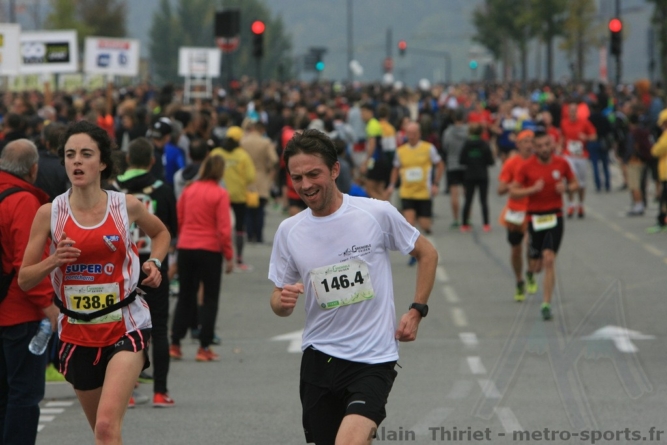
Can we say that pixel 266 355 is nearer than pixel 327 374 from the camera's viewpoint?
No

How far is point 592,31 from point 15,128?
74550 mm

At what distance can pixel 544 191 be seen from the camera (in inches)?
517

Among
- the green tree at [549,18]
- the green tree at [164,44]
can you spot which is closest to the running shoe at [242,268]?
the green tree at [549,18]

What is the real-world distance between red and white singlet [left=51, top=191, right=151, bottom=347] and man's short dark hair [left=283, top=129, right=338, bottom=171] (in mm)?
1009

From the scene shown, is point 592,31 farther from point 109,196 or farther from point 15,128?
point 109,196

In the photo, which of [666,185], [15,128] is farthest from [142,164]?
[666,185]

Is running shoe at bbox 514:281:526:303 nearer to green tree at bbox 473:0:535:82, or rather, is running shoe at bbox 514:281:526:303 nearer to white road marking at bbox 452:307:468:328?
white road marking at bbox 452:307:468:328

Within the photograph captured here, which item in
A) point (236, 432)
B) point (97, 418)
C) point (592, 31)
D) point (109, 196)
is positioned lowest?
point (236, 432)

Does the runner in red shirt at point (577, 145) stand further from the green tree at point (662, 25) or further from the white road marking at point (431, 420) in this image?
the white road marking at point (431, 420)

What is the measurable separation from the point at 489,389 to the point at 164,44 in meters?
135

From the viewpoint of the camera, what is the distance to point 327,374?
5.70m

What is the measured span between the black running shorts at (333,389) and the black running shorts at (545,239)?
24.2 feet

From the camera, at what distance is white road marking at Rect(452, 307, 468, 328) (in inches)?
511

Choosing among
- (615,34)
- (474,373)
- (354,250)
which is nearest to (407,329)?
(354,250)
